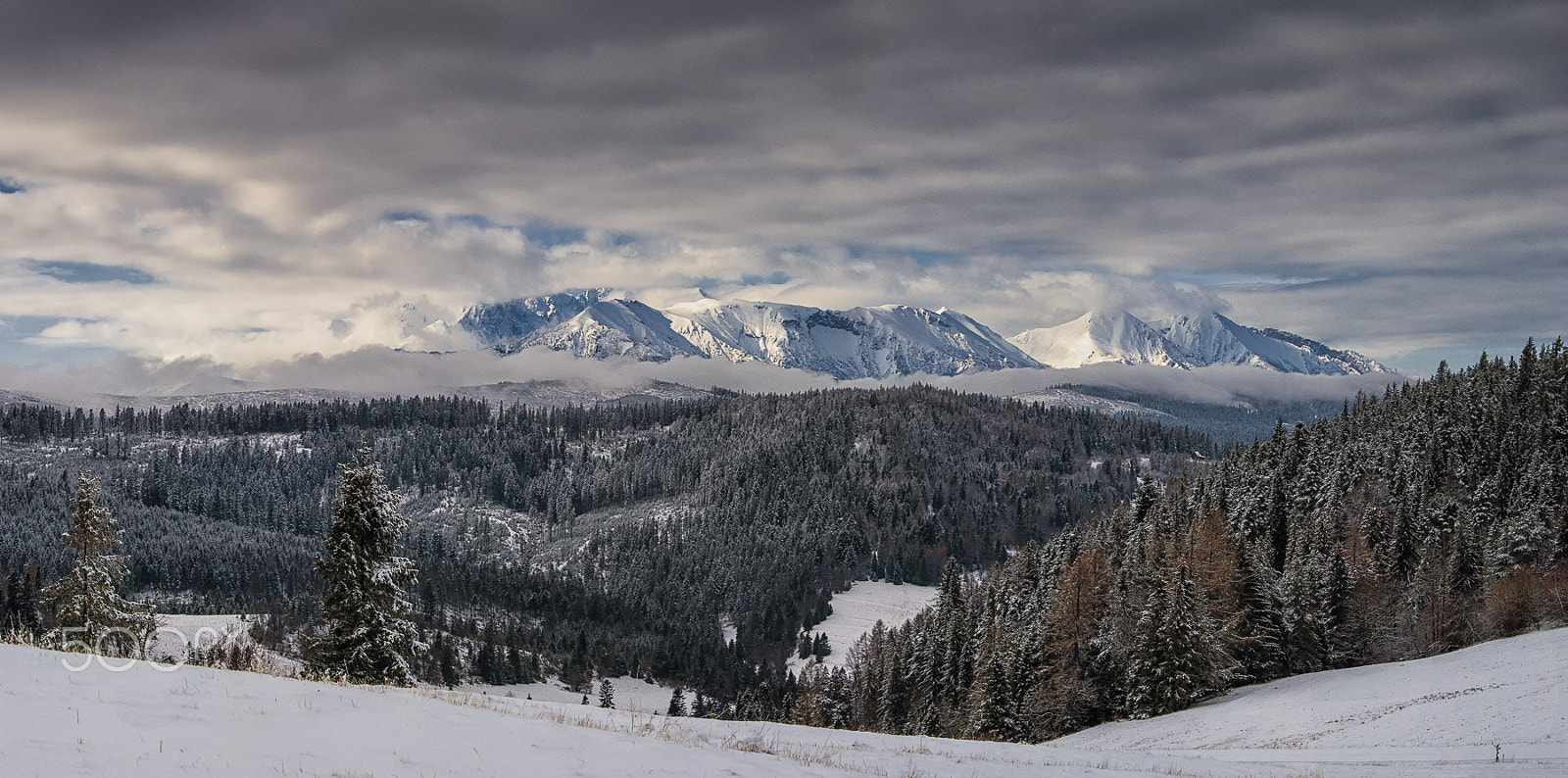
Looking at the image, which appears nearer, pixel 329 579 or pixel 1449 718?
pixel 1449 718

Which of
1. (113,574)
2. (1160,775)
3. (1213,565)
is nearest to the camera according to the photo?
(1160,775)

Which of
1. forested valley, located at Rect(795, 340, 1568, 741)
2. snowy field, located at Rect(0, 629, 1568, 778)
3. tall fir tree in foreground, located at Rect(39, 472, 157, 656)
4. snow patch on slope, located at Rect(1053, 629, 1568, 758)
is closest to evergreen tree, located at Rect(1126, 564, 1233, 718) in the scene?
forested valley, located at Rect(795, 340, 1568, 741)

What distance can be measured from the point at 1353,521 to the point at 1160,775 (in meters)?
69.2

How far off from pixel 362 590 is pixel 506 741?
2962 cm

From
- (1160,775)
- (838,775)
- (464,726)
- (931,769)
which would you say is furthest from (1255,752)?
(464,726)

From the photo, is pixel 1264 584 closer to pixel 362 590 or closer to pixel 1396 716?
pixel 1396 716

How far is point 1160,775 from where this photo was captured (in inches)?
908

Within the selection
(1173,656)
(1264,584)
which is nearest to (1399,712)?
(1173,656)

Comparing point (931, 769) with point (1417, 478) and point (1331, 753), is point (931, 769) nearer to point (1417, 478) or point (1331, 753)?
point (1331, 753)

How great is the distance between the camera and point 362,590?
142 ft

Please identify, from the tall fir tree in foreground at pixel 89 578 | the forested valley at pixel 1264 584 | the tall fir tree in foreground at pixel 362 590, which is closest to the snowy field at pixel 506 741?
the tall fir tree in foreground at pixel 362 590

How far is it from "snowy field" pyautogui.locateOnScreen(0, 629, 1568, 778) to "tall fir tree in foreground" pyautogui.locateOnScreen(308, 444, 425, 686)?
2034 centimetres

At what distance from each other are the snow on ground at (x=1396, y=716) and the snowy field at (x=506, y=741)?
0.56 ft

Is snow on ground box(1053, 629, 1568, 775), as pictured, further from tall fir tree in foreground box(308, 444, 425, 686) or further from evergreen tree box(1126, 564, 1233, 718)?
tall fir tree in foreground box(308, 444, 425, 686)
